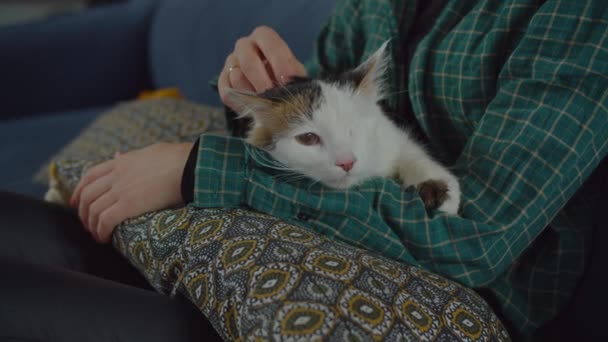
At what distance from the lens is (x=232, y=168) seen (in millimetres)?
738

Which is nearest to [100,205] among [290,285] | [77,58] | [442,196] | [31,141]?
[290,285]

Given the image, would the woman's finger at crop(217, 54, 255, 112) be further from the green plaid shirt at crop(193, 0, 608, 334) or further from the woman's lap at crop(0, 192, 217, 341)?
the woman's lap at crop(0, 192, 217, 341)

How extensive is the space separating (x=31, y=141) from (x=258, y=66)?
123cm

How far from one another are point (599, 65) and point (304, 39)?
2.27ft

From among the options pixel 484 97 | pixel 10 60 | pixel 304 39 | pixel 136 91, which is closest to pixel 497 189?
pixel 484 97

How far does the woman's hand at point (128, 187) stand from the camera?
2.52 ft

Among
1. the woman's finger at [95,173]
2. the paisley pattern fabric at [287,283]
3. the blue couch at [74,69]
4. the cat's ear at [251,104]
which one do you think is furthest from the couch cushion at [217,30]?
the paisley pattern fabric at [287,283]

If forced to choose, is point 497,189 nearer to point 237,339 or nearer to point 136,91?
point 237,339

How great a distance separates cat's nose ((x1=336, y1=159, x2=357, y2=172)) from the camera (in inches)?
28.8

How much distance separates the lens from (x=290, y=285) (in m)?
0.56

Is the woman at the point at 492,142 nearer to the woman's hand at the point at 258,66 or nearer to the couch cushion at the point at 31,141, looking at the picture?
the woman's hand at the point at 258,66

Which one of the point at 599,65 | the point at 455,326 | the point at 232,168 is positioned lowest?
the point at 455,326

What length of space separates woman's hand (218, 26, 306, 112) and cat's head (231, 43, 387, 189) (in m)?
0.03

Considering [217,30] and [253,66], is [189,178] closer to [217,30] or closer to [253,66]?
[253,66]
